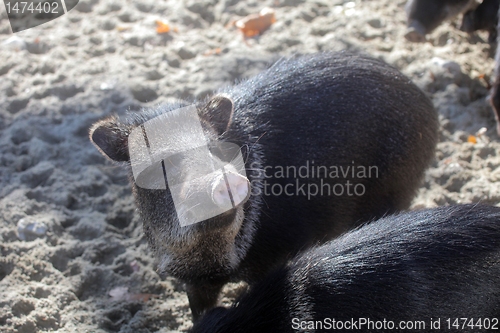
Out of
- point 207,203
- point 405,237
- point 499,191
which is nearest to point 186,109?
point 207,203

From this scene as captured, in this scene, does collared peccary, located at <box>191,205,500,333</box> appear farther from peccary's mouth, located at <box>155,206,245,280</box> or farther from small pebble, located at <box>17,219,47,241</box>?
small pebble, located at <box>17,219,47,241</box>

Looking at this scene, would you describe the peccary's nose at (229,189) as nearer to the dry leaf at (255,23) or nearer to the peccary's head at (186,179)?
the peccary's head at (186,179)

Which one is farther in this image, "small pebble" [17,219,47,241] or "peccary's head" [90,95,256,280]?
"small pebble" [17,219,47,241]

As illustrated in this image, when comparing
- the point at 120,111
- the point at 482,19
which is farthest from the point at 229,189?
the point at 482,19

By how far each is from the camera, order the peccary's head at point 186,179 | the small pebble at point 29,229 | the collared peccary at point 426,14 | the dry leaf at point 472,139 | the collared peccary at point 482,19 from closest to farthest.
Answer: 1. the peccary's head at point 186,179
2. the small pebble at point 29,229
3. the dry leaf at point 472,139
4. the collared peccary at point 426,14
5. the collared peccary at point 482,19

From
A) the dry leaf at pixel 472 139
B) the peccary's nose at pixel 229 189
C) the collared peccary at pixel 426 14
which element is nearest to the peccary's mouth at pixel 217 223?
the peccary's nose at pixel 229 189

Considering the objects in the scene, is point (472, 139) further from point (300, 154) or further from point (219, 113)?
point (219, 113)

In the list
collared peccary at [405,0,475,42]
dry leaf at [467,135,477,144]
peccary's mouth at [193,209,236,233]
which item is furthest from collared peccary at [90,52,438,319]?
collared peccary at [405,0,475,42]
